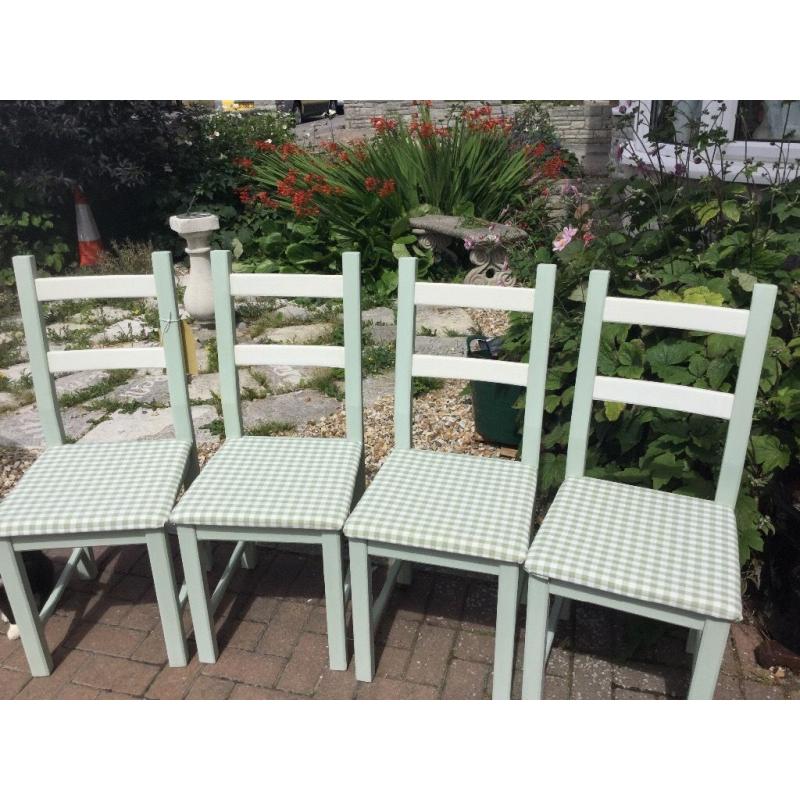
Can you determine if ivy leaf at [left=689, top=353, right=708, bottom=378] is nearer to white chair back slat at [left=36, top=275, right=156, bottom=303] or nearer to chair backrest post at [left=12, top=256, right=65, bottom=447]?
white chair back slat at [left=36, top=275, right=156, bottom=303]

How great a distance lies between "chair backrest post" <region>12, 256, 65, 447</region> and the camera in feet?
8.08

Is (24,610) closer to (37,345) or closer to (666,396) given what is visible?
(37,345)

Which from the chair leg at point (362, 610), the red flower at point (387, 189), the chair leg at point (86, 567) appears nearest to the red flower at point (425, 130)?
the red flower at point (387, 189)

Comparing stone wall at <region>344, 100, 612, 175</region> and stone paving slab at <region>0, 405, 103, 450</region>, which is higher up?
stone wall at <region>344, 100, 612, 175</region>

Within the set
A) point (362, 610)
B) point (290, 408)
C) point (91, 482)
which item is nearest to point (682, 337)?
point (362, 610)

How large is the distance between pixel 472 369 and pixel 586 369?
1.27 ft

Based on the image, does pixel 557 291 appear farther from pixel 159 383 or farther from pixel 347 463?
pixel 159 383

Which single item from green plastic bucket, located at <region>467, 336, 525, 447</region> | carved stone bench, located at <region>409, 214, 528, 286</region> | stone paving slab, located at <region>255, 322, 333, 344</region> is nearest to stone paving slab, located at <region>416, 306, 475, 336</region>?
carved stone bench, located at <region>409, 214, 528, 286</region>

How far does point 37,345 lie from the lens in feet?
8.29

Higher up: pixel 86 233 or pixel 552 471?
pixel 86 233

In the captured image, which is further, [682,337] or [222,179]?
[222,179]

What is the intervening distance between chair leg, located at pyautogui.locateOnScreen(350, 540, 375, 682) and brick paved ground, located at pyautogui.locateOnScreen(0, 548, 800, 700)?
66 millimetres

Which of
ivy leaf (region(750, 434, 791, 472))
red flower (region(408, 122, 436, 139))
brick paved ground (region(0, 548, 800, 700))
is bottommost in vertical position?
brick paved ground (region(0, 548, 800, 700))

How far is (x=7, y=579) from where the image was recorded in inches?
89.0
